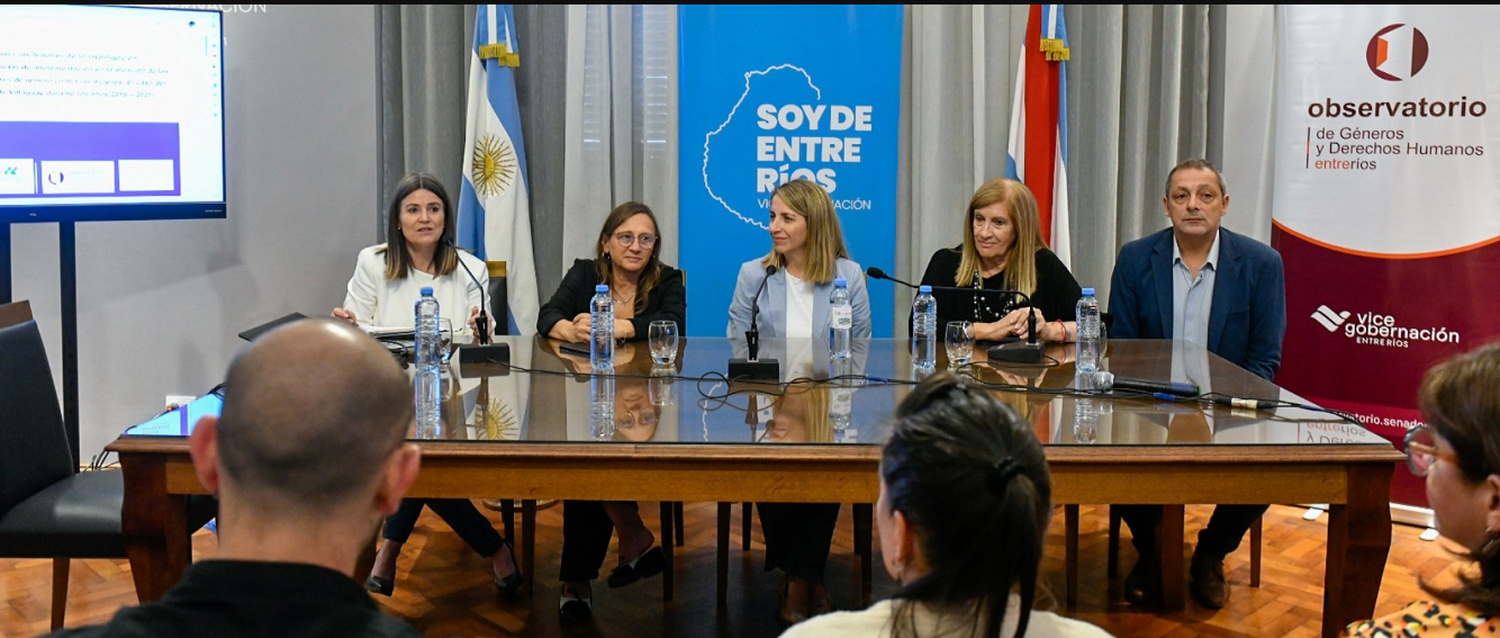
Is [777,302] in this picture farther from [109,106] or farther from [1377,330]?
[109,106]

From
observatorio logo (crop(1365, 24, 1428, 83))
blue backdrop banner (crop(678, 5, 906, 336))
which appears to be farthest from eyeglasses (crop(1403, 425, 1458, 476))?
blue backdrop banner (crop(678, 5, 906, 336))

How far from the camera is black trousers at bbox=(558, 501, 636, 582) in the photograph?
3234mm

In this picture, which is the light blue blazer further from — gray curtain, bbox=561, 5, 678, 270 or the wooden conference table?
the wooden conference table

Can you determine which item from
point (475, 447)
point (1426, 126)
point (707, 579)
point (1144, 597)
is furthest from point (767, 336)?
point (1426, 126)

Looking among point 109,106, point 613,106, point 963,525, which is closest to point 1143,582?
point 963,525

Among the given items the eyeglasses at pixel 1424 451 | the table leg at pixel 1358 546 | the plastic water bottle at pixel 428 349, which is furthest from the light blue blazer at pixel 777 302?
the eyeglasses at pixel 1424 451

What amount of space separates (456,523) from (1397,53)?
324cm

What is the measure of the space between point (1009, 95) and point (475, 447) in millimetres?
3262

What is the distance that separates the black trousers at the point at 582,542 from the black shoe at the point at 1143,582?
1432 mm

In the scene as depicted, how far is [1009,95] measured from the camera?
16.3ft

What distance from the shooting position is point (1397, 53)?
4008mm

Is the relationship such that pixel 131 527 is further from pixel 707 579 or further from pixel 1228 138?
pixel 1228 138

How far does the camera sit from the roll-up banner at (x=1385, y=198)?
390 centimetres

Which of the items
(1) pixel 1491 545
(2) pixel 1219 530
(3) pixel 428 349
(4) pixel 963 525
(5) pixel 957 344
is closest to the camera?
(4) pixel 963 525
